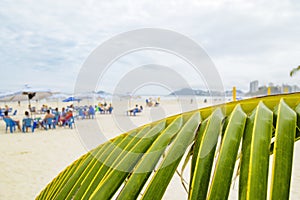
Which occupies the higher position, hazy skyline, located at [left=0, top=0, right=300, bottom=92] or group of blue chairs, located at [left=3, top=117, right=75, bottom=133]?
hazy skyline, located at [left=0, top=0, right=300, bottom=92]

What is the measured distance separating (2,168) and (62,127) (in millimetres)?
8953

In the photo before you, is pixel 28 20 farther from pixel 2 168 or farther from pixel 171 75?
pixel 171 75

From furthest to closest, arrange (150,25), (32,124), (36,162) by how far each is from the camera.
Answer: (32,124) < (36,162) < (150,25)

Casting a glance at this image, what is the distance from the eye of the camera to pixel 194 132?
0.63 meters

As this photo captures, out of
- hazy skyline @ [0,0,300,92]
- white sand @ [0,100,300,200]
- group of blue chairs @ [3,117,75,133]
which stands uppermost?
hazy skyline @ [0,0,300,92]

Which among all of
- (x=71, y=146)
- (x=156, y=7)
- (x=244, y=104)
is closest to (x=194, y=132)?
(x=244, y=104)

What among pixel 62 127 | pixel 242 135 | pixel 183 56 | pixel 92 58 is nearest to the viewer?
pixel 242 135

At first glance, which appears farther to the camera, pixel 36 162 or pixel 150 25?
pixel 36 162

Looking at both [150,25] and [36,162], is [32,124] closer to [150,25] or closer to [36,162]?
[36,162]

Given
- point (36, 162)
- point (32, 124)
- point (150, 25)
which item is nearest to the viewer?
point (150, 25)

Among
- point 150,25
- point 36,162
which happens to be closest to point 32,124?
point 36,162

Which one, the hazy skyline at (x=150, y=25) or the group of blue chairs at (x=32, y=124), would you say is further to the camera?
the group of blue chairs at (x=32, y=124)

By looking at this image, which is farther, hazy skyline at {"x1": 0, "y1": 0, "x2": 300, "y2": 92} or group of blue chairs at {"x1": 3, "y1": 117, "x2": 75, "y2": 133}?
group of blue chairs at {"x1": 3, "y1": 117, "x2": 75, "y2": 133}

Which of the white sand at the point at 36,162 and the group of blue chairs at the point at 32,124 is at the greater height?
the group of blue chairs at the point at 32,124
